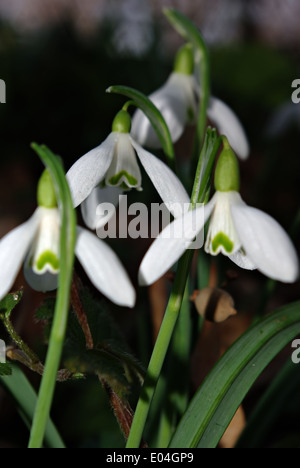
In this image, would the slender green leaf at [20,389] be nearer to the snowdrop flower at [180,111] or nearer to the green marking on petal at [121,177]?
the green marking on petal at [121,177]

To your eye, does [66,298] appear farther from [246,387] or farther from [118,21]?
[118,21]

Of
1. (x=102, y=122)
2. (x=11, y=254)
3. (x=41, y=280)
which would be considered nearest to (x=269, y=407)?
(x=41, y=280)

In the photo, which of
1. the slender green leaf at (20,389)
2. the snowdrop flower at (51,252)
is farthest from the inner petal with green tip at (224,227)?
the slender green leaf at (20,389)

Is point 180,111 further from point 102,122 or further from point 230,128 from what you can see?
point 102,122

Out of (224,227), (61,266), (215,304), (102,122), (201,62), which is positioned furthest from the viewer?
(102,122)

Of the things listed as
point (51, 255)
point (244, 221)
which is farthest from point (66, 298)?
point (244, 221)

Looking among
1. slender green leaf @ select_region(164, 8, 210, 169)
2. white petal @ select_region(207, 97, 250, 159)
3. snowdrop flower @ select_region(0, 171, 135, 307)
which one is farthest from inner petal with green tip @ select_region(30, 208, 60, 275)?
white petal @ select_region(207, 97, 250, 159)

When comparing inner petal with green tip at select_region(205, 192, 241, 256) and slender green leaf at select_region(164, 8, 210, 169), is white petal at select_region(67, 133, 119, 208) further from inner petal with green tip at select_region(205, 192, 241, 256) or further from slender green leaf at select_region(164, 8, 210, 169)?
slender green leaf at select_region(164, 8, 210, 169)
